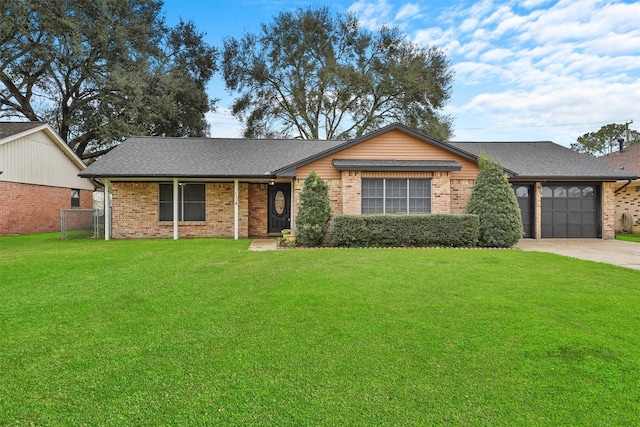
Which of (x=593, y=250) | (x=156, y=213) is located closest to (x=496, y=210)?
(x=593, y=250)

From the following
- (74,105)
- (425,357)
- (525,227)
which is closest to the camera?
(425,357)

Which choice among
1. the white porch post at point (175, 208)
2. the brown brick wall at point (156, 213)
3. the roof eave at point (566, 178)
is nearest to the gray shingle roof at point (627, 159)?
the roof eave at point (566, 178)

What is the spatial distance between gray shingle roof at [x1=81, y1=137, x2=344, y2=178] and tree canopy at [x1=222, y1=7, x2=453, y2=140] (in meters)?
11.2

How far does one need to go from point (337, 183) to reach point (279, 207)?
10.4 ft

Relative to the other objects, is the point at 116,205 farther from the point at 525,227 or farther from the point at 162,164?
the point at 525,227

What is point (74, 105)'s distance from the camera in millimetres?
23953

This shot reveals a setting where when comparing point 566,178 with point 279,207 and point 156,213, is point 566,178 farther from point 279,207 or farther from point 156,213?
point 156,213

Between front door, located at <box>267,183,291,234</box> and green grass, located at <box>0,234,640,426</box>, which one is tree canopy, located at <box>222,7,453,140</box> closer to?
front door, located at <box>267,183,291,234</box>

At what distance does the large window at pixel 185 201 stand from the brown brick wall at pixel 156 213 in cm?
20

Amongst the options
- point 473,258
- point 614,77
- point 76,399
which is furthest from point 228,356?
point 614,77

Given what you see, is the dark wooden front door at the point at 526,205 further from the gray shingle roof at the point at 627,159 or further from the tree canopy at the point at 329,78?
the tree canopy at the point at 329,78

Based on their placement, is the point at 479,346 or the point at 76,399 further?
the point at 479,346

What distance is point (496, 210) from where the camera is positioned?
11.7 m

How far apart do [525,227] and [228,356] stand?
1410 centimetres
